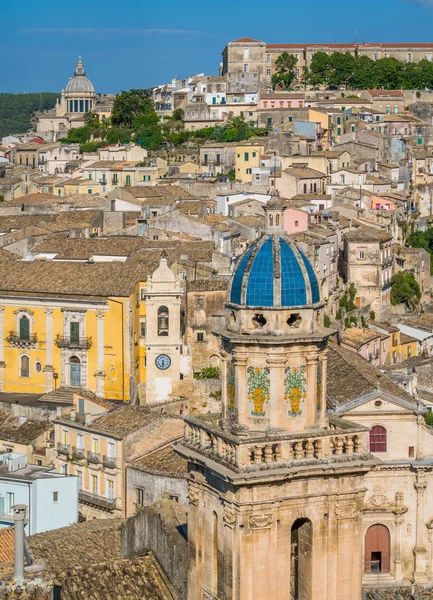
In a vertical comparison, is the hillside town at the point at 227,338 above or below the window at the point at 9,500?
above

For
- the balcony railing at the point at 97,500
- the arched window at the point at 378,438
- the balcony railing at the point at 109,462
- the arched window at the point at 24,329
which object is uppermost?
the arched window at the point at 378,438

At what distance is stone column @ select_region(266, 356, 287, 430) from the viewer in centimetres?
1723

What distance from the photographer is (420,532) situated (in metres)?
32.1

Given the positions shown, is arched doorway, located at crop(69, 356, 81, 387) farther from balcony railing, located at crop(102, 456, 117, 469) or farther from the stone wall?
the stone wall

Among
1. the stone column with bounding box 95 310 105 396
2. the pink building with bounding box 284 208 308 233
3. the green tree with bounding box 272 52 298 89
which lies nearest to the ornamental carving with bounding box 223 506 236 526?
the stone column with bounding box 95 310 105 396

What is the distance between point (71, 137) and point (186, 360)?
63.7m

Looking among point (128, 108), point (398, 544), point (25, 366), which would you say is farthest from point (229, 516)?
point (128, 108)

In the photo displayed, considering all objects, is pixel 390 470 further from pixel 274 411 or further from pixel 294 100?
pixel 294 100

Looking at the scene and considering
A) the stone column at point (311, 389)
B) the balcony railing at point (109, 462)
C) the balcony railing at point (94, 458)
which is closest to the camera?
the stone column at point (311, 389)

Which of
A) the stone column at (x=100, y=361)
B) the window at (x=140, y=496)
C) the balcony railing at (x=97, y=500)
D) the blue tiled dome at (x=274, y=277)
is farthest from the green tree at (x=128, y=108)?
the blue tiled dome at (x=274, y=277)

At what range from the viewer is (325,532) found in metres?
17.6

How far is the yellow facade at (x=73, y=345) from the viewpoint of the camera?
47562 mm

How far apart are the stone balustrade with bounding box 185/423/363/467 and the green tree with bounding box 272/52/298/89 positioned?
328ft

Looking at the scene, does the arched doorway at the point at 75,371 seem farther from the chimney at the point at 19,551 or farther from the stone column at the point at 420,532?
the chimney at the point at 19,551
